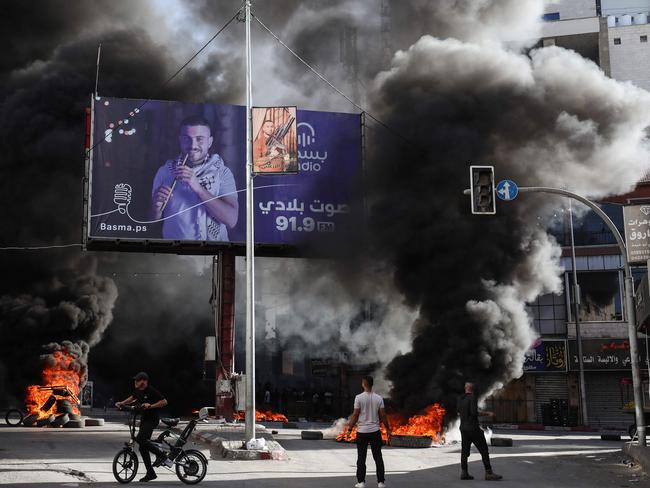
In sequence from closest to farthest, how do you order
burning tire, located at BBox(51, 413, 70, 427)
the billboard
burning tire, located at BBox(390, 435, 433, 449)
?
burning tire, located at BBox(390, 435, 433, 449)
burning tire, located at BBox(51, 413, 70, 427)
the billboard

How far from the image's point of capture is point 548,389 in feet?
120

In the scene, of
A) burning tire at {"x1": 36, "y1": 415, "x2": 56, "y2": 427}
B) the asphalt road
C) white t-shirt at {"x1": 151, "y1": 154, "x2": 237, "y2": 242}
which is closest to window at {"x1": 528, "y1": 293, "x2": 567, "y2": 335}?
white t-shirt at {"x1": 151, "y1": 154, "x2": 237, "y2": 242}

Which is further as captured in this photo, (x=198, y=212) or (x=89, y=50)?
(x=89, y=50)

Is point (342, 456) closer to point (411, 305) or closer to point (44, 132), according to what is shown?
point (411, 305)

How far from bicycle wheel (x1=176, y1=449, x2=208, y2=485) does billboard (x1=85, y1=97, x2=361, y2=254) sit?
58.6ft

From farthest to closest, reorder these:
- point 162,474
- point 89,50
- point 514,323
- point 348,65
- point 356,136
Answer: point 348,65 < point 89,50 < point 356,136 < point 514,323 < point 162,474

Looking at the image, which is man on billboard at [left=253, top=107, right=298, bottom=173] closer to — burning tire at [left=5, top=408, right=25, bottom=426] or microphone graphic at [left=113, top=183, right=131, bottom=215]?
microphone graphic at [left=113, top=183, right=131, bottom=215]

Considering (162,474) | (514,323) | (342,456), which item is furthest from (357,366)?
(162,474)

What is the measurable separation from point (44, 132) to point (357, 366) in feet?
66.4

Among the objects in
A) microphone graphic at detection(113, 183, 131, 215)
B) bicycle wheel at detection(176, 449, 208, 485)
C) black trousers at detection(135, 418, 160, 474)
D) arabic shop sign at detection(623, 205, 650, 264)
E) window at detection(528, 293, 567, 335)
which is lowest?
bicycle wheel at detection(176, 449, 208, 485)

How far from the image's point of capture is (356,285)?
30.9 m

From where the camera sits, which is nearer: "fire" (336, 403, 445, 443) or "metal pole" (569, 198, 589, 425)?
"fire" (336, 403, 445, 443)

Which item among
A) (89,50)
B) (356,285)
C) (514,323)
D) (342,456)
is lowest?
(342,456)

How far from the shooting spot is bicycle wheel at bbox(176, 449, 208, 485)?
1016 centimetres
